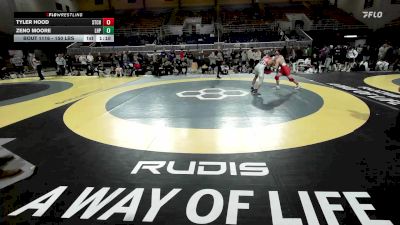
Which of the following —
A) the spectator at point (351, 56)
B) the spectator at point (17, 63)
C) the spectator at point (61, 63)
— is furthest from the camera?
the spectator at point (17, 63)

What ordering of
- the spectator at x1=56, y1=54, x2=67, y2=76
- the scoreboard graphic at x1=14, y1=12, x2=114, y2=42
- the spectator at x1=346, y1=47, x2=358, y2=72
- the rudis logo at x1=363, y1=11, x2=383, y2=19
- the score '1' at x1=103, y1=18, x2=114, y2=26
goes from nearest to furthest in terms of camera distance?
the scoreboard graphic at x1=14, y1=12, x2=114, y2=42
the score '1' at x1=103, y1=18, x2=114, y2=26
the spectator at x1=346, y1=47, x2=358, y2=72
the spectator at x1=56, y1=54, x2=67, y2=76
the rudis logo at x1=363, y1=11, x2=383, y2=19

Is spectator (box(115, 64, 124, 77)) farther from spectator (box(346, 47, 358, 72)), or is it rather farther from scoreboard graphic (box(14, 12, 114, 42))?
spectator (box(346, 47, 358, 72))

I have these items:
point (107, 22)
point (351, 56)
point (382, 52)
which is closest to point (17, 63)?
point (107, 22)

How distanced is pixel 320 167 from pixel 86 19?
49.6 ft

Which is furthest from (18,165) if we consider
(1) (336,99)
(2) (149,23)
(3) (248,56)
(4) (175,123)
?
(2) (149,23)

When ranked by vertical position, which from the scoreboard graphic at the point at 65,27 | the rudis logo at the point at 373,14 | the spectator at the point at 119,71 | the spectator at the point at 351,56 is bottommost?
the spectator at the point at 119,71

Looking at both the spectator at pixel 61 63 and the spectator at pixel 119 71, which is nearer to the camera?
the spectator at pixel 119 71

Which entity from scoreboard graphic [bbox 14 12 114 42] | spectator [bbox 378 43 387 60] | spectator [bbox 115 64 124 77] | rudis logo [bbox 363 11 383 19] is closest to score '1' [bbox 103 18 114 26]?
scoreboard graphic [bbox 14 12 114 42]

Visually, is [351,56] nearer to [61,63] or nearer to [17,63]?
[61,63]

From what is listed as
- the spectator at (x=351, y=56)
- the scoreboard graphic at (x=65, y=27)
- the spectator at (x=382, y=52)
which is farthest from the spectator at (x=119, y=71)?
the spectator at (x=382, y=52)

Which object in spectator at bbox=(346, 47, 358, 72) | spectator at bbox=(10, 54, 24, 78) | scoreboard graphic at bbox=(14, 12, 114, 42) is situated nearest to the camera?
scoreboard graphic at bbox=(14, 12, 114, 42)

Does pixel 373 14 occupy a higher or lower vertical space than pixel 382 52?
higher

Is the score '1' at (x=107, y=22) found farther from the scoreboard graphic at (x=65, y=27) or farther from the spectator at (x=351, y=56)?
the spectator at (x=351, y=56)

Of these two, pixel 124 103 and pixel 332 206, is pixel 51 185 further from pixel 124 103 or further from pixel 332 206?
pixel 124 103
